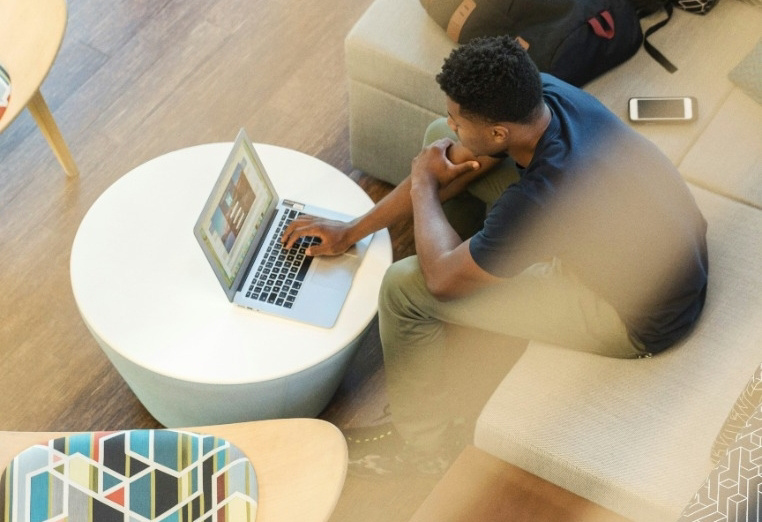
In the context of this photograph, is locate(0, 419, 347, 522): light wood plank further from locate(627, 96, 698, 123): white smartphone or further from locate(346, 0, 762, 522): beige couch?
locate(627, 96, 698, 123): white smartphone

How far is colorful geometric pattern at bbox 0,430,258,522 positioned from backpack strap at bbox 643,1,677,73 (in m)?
1.40

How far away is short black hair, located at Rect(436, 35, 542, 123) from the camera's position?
1.63 m

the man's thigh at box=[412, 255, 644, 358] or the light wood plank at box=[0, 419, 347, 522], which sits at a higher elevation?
the light wood plank at box=[0, 419, 347, 522]

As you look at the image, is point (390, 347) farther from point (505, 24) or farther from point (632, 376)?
point (505, 24)

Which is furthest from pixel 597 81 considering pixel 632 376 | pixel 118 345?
pixel 118 345

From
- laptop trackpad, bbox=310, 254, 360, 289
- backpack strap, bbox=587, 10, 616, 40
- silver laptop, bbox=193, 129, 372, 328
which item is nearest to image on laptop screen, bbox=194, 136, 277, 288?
silver laptop, bbox=193, 129, 372, 328

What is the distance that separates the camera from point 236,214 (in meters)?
1.90

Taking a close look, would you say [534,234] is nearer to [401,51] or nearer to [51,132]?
[401,51]

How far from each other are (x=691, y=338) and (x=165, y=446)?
103 centimetres

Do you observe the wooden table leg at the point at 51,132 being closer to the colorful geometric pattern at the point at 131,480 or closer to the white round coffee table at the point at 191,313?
the white round coffee table at the point at 191,313

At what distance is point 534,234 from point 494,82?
271 millimetres

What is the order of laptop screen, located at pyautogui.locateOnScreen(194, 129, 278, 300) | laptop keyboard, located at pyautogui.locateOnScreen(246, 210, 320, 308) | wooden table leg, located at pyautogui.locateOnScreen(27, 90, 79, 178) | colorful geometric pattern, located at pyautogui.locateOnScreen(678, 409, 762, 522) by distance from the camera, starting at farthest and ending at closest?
wooden table leg, located at pyautogui.locateOnScreen(27, 90, 79, 178) < laptop keyboard, located at pyautogui.locateOnScreen(246, 210, 320, 308) < laptop screen, located at pyautogui.locateOnScreen(194, 129, 278, 300) < colorful geometric pattern, located at pyautogui.locateOnScreen(678, 409, 762, 522)

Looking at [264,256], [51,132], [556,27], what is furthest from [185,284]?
[556,27]

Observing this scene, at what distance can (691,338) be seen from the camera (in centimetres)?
189
